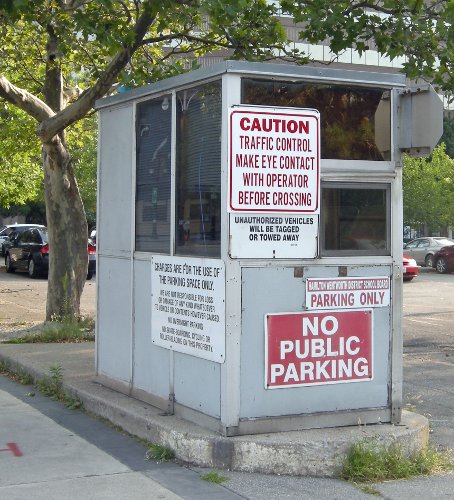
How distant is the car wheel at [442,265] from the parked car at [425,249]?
2.90 feet

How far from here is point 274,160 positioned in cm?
654

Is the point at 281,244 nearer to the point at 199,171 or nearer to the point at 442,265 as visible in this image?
the point at 199,171

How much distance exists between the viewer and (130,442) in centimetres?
717

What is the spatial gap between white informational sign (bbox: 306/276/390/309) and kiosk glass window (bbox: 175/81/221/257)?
792 millimetres

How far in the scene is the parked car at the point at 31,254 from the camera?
27.7m

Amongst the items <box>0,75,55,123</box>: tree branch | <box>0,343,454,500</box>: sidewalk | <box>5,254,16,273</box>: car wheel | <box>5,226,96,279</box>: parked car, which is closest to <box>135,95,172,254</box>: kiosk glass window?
<box>0,343,454,500</box>: sidewalk

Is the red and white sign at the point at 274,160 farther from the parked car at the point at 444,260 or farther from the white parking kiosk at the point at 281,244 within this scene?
the parked car at the point at 444,260

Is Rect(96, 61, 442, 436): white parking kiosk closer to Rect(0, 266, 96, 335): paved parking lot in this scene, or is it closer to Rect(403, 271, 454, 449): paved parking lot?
Rect(403, 271, 454, 449): paved parking lot

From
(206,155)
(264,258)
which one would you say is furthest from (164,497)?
(206,155)

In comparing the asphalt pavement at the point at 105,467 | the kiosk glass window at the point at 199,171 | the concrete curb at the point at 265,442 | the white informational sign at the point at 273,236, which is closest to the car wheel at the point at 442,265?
the asphalt pavement at the point at 105,467

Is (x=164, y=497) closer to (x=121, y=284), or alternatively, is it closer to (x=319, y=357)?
(x=319, y=357)

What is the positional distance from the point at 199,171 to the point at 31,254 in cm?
2214

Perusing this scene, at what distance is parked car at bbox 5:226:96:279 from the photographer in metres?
27.7

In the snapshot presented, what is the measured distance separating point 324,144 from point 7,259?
25.5 m
